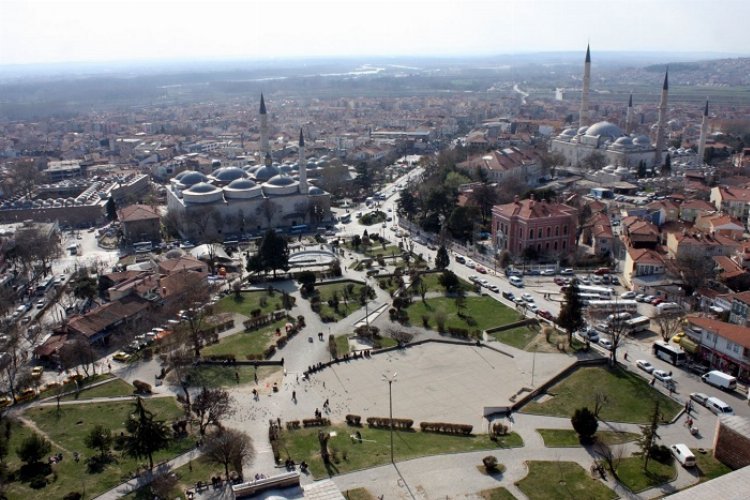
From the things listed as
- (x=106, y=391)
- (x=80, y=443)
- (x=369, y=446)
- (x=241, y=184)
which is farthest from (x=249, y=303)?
(x=241, y=184)

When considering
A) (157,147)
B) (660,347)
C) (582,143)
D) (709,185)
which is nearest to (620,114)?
(582,143)

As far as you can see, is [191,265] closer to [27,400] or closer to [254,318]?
[254,318]

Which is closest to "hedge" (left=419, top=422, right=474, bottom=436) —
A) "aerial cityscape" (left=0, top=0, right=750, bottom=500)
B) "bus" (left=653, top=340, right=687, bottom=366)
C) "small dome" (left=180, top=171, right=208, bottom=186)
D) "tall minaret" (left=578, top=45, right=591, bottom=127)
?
"aerial cityscape" (left=0, top=0, right=750, bottom=500)

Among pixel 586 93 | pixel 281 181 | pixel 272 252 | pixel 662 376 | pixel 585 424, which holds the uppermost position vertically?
pixel 586 93

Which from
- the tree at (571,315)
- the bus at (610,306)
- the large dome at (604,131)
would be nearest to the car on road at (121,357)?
the tree at (571,315)

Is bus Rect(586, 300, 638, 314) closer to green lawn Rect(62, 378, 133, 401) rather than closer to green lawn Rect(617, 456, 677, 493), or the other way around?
green lawn Rect(617, 456, 677, 493)

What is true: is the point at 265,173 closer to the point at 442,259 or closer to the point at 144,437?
the point at 442,259

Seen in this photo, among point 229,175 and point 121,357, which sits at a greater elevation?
point 229,175
